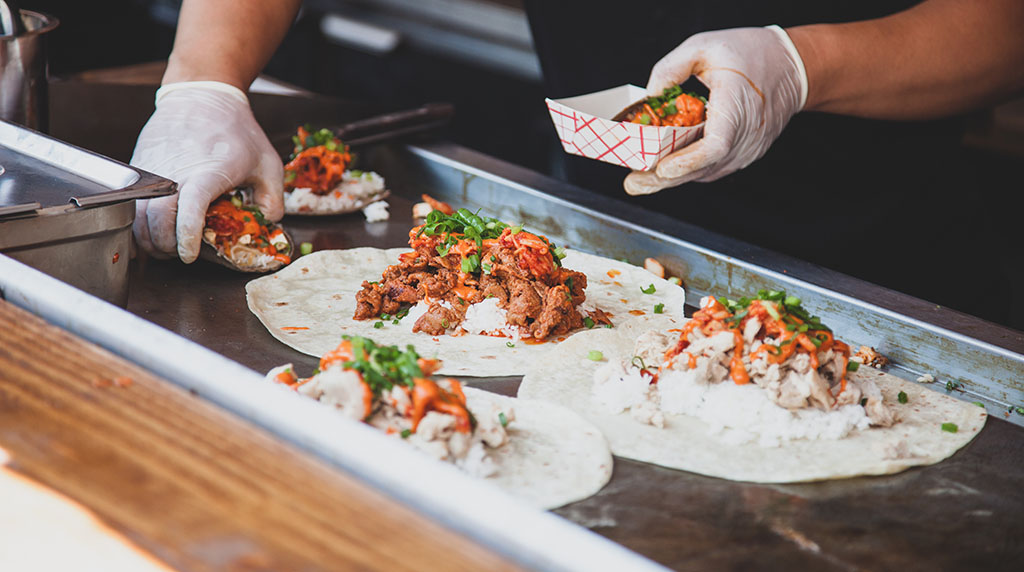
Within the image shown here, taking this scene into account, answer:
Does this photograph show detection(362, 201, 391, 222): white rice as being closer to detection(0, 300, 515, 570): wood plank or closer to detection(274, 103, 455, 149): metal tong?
detection(274, 103, 455, 149): metal tong

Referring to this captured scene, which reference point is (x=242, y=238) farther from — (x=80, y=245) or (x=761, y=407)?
(x=761, y=407)

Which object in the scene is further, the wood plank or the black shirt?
the black shirt

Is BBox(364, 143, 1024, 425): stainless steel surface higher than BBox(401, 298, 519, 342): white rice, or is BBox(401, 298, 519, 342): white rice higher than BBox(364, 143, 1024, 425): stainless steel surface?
BBox(364, 143, 1024, 425): stainless steel surface

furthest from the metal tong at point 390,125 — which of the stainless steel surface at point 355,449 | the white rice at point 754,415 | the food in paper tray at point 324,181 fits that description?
the stainless steel surface at point 355,449

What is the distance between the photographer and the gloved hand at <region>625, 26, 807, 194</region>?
8.38 feet

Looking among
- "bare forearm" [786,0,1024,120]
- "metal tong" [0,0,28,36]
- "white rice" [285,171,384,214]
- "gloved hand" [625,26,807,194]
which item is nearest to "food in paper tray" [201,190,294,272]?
"white rice" [285,171,384,214]

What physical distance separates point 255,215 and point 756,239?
5.47 ft

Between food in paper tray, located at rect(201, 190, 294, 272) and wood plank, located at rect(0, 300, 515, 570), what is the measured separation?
1395mm

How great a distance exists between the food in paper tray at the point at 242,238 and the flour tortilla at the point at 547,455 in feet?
3.02

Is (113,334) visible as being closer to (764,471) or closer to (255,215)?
(764,471)

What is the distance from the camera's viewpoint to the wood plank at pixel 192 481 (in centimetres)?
91

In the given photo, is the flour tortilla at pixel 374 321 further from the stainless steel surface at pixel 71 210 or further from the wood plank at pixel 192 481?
the wood plank at pixel 192 481

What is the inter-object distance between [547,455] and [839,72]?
166 cm

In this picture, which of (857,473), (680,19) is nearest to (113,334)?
(857,473)
